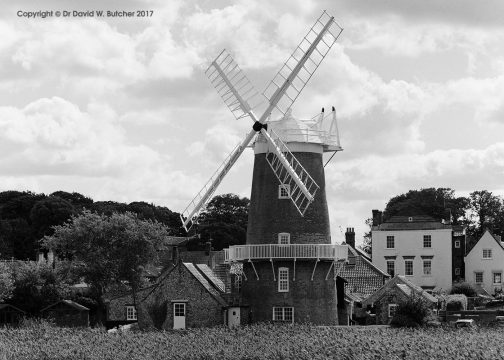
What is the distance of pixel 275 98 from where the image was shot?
6369 cm

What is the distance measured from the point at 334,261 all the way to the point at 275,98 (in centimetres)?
1017

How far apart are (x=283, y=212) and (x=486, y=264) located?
1599 inches

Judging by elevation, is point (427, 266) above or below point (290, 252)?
below

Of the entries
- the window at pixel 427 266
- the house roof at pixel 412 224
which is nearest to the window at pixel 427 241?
the house roof at pixel 412 224

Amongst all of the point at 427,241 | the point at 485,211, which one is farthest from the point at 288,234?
the point at 485,211

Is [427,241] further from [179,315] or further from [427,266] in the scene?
[179,315]

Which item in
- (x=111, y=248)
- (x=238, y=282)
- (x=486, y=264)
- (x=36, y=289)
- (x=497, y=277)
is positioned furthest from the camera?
(x=486, y=264)

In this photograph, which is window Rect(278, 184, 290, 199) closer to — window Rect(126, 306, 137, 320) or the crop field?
the crop field

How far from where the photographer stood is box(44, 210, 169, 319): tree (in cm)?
6988

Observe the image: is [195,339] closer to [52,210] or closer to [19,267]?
[19,267]

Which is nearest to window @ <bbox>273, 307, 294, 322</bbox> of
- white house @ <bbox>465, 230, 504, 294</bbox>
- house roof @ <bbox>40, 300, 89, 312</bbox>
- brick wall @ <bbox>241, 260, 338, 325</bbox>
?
brick wall @ <bbox>241, 260, 338, 325</bbox>

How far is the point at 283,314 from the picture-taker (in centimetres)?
6188

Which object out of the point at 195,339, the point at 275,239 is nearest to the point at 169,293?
the point at 275,239

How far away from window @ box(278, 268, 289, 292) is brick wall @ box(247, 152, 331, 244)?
1.73 meters
